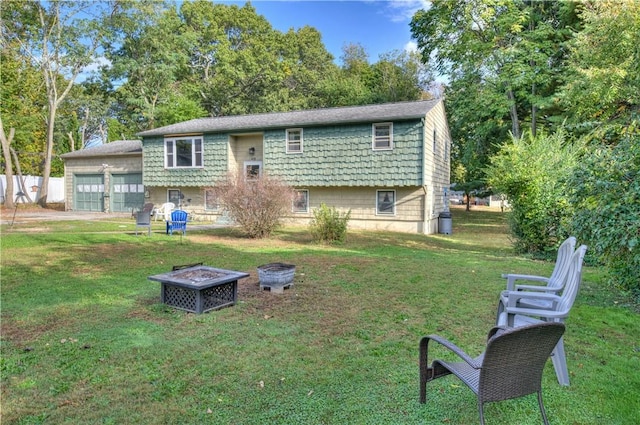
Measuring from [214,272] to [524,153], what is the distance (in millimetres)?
8224

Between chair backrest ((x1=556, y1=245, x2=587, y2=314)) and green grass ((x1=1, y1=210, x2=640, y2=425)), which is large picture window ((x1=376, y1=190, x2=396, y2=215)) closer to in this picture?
green grass ((x1=1, y1=210, x2=640, y2=425))

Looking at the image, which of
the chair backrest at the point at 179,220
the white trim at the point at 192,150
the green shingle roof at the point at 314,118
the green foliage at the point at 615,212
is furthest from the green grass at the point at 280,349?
the white trim at the point at 192,150

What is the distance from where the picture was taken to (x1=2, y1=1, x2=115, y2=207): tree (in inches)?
974

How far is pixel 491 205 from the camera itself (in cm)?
4500

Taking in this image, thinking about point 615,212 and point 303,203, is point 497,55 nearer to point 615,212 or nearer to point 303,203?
point 303,203

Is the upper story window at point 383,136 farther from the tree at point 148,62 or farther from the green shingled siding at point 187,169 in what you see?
the tree at point 148,62

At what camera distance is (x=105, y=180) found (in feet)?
72.0

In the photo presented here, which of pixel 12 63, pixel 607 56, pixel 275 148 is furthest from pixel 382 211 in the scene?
pixel 12 63

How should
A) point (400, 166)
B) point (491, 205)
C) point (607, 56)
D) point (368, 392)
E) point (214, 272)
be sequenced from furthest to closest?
point (491, 205) → point (400, 166) → point (607, 56) → point (214, 272) → point (368, 392)

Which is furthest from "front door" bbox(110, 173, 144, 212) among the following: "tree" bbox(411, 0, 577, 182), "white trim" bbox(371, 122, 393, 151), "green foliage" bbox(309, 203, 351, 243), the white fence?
"tree" bbox(411, 0, 577, 182)

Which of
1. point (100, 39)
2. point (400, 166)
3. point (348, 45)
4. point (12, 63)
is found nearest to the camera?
point (400, 166)

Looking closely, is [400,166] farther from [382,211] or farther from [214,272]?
[214,272]

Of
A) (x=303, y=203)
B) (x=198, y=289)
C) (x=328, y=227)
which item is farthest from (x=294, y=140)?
(x=198, y=289)

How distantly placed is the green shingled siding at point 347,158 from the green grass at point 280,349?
7.65 meters
